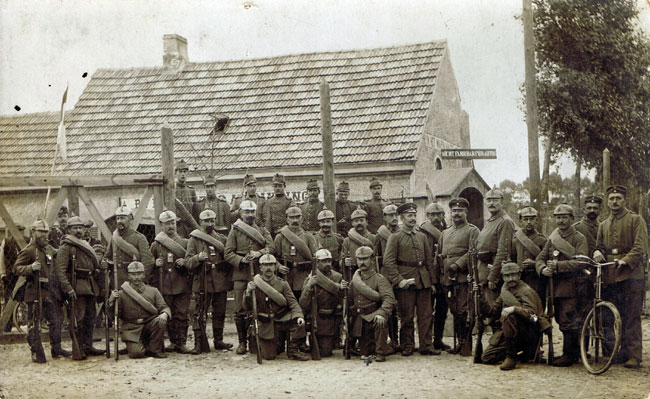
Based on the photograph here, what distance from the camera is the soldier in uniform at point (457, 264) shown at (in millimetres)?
8758

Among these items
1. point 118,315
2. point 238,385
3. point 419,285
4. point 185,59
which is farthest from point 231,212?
point 185,59

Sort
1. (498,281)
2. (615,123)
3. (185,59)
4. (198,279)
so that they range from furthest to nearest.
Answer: (185,59), (615,123), (198,279), (498,281)

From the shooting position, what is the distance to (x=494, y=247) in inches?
334

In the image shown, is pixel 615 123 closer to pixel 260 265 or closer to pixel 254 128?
pixel 254 128

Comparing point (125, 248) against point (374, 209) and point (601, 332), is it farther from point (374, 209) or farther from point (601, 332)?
point (601, 332)

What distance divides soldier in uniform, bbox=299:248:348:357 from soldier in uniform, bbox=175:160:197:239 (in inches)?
107

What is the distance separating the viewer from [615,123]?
16.4m

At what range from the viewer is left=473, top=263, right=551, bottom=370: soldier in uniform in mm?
7727

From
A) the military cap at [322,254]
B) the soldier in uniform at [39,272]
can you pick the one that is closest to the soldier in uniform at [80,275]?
the soldier in uniform at [39,272]

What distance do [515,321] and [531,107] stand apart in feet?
12.1

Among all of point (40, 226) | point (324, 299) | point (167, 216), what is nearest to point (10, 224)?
point (40, 226)

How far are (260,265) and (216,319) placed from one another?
1.35 meters

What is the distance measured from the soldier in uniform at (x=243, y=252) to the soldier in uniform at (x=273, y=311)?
0.44 m

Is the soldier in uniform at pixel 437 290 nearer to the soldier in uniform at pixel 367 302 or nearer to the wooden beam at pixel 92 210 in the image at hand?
the soldier in uniform at pixel 367 302
